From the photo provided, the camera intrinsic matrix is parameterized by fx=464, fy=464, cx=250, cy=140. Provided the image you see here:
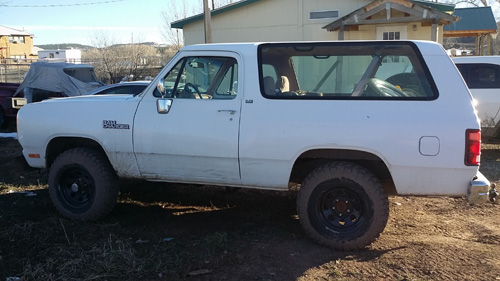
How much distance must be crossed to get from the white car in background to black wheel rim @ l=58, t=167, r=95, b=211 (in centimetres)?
714

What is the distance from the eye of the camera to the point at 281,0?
1730 centimetres

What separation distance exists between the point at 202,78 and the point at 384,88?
6.40 ft

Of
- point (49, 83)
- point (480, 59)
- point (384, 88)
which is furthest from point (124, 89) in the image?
point (480, 59)

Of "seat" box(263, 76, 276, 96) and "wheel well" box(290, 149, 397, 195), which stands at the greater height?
"seat" box(263, 76, 276, 96)

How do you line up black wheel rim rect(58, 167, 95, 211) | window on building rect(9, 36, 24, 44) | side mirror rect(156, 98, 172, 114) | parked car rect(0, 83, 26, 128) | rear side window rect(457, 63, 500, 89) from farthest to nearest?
window on building rect(9, 36, 24, 44) < parked car rect(0, 83, 26, 128) < rear side window rect(457, 63, 500, 89) < black wheel rim rect(58, 167, 95, 211) < side mirror rect(156, 98, 172, 114)

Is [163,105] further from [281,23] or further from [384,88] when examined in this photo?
[281,23]

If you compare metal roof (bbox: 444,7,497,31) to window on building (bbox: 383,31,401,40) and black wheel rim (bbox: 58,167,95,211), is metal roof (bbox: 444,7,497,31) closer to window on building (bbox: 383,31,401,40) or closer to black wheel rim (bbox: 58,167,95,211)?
window on building (bbox: 383,31,401,40)

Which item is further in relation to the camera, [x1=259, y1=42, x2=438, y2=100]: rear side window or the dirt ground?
[x1=259, y1=42, x2=438, y2=100]: rear side window

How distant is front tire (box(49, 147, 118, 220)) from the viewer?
5.22 metres

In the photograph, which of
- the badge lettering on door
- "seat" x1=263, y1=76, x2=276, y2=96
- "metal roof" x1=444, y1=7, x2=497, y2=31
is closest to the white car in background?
"seat" x1=263, y1=76, x2=276, y2=96

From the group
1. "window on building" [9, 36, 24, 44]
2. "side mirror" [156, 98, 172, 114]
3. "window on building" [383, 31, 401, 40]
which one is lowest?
"side mirror" [156, 98, 172, 114]

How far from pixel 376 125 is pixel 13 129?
1154 cm

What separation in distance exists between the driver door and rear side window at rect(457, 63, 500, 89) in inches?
236

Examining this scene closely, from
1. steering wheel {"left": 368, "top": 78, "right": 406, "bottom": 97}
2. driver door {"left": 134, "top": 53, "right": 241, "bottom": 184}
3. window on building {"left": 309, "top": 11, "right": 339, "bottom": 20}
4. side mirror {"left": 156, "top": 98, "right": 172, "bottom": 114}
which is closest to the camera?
steering wheel {"left": 368, "top": 78, "right": 406, "bottom": 97}
